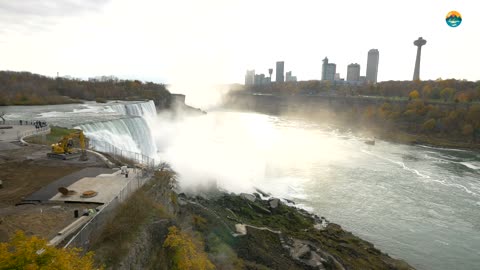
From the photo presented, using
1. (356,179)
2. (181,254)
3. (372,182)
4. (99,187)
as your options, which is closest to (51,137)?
(99,187)

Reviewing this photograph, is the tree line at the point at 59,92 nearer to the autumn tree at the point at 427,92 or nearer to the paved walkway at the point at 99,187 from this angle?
the paved walkway at the point at 99,187

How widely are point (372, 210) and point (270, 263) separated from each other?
10.9 meters

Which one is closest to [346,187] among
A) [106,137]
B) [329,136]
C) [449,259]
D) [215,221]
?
[449,259]

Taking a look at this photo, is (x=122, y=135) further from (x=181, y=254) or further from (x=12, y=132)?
(x=181, y=254)

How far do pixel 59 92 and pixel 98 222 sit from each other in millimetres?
52832

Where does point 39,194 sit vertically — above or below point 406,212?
above

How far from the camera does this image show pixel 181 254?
34.0 feet

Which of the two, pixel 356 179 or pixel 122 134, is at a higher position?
pixel 122 134

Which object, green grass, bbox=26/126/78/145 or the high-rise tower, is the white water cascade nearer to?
green grass, bbox=26/126/78/145

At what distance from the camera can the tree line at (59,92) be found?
42938mm

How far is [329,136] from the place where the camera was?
2105 inches

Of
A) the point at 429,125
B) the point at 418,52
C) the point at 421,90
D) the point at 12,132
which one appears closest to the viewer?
the point at 12,132

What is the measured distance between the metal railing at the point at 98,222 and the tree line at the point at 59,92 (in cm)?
3702

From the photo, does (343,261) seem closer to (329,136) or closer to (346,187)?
(346,187)
